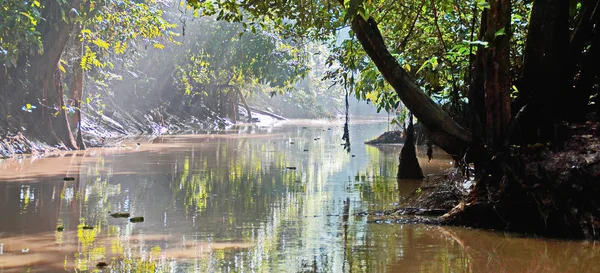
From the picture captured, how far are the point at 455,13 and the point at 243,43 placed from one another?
75.2 feet

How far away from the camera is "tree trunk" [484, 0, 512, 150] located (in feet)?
24.6

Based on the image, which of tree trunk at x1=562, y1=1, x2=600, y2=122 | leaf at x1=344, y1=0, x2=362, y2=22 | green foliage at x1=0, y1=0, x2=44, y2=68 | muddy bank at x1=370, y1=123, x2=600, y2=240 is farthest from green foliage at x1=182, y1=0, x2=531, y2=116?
green foliage at x1=0, y1=0, x2=44, y2=68

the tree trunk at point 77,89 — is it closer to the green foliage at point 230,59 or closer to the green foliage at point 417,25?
the green foliage at point 230,59

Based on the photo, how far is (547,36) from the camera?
25.3 feet

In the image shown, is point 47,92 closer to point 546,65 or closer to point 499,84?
point 499,84

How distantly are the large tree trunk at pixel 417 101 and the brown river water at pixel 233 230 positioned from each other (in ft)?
3.82

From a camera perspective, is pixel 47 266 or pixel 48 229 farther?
pixel 48 229

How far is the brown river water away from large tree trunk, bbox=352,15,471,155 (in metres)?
1.16

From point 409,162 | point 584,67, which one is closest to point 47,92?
point 409,162

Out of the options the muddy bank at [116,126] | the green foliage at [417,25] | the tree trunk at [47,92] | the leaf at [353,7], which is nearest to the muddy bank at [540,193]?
the green foliage at [417,25]

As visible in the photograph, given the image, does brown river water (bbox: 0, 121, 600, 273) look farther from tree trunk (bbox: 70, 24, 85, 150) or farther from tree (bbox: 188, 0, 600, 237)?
tree trunk (bbox: 70, 24, 85, 150)

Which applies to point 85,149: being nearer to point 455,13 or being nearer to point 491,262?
point 455,13

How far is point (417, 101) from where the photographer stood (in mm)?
8461

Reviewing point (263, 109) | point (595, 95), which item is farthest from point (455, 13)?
point (263, 109)
